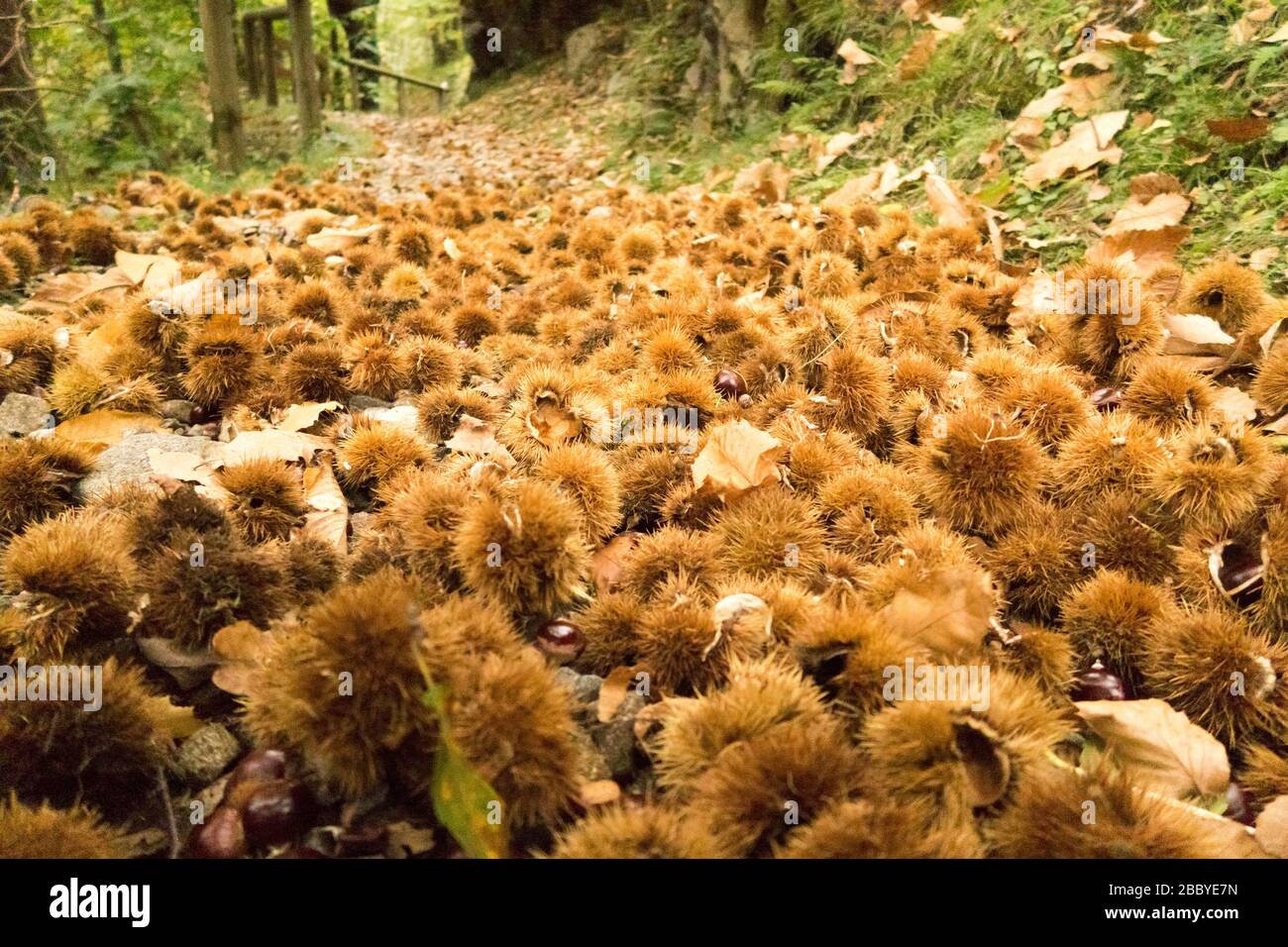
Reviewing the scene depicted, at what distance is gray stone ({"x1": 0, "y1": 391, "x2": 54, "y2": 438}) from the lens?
6.97 feet

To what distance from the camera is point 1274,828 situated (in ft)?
3.53

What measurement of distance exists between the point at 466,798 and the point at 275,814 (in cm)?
25

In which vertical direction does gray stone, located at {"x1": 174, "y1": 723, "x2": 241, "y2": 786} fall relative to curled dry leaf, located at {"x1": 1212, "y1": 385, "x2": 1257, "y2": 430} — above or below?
below

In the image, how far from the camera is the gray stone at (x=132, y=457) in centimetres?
178

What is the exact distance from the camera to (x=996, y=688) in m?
1.11

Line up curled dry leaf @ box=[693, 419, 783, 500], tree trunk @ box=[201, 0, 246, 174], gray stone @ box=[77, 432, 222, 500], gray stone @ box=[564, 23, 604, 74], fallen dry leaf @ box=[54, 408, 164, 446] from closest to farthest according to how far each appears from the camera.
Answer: curled dry leaf @ box=[693, 419, 783, 500] < gray stone @ box=[77, 432, 222, 500] < fallen dry leaf @ box=[54, 408, 164, 446] < tree trunk @ box=[201, 0, 246, 174] < gray stone @ box=[564, 23, 604, 74]

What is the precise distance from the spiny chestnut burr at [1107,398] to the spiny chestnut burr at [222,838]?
192 cm

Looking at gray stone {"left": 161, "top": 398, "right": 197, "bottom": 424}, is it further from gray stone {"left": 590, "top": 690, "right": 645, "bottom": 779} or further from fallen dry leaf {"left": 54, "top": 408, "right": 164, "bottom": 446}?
gray stone {"left": 590, "top": 690, "right": 645, "bottom": 779}

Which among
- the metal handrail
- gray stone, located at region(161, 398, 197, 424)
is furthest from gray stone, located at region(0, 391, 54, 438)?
the metal handrail

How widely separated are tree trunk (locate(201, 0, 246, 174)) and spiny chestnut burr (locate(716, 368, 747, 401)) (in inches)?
339

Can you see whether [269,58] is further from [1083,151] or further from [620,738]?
[620,738]

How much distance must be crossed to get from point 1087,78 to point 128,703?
14.1 ft

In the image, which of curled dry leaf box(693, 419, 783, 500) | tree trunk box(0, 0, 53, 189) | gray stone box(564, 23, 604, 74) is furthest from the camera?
gray stone box(564, 23, 604, 74)
